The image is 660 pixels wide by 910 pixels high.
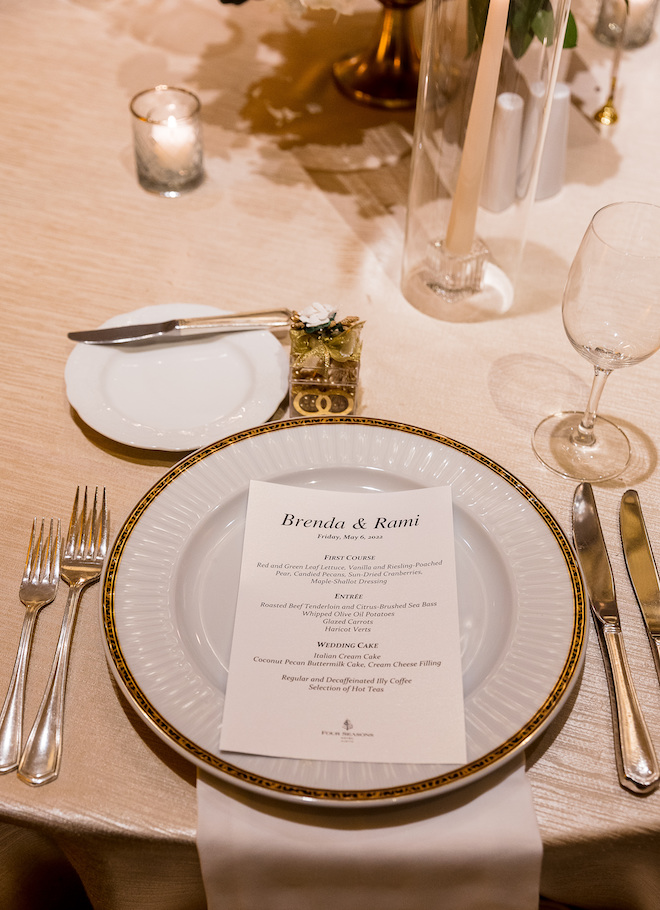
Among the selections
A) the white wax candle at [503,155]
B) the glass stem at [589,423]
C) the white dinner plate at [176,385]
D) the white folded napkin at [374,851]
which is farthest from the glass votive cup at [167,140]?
the white folded napkin at [374,851]

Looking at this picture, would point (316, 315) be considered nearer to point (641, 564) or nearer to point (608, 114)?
point (641, 564)

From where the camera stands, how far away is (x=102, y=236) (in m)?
1.06

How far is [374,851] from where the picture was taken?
1.74 feet

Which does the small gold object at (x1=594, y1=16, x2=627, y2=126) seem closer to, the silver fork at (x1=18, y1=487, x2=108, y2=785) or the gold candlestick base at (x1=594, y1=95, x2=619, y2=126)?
the gold candlestick base at (x1=594, y1=95, x2=619, y2=126)

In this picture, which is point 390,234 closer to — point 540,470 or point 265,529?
point 540,470

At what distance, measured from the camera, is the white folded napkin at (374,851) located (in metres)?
0.53

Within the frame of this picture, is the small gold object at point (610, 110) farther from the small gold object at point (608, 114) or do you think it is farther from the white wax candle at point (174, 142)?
the white wax candle at point (174, 142)

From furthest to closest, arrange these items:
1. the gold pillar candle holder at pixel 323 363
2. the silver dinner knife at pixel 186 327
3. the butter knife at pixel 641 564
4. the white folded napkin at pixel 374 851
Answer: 1. the silver dinner knife at pixel 186 327
2. the gold pillar candle holder at pixel 323 363
3. the butter knife at pixel 641 564
4. the white folded napkin at pixel 374 851

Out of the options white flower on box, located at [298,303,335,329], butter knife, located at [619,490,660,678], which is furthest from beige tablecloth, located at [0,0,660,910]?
white flower on box, located at [298,303,335,329]

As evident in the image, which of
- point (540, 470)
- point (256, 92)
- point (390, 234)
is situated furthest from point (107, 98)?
point (540, 470)

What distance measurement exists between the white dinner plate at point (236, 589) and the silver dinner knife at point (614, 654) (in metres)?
0.04

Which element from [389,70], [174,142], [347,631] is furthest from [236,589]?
[389,70]

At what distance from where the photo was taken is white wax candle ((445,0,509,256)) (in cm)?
83

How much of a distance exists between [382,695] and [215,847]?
15cm
